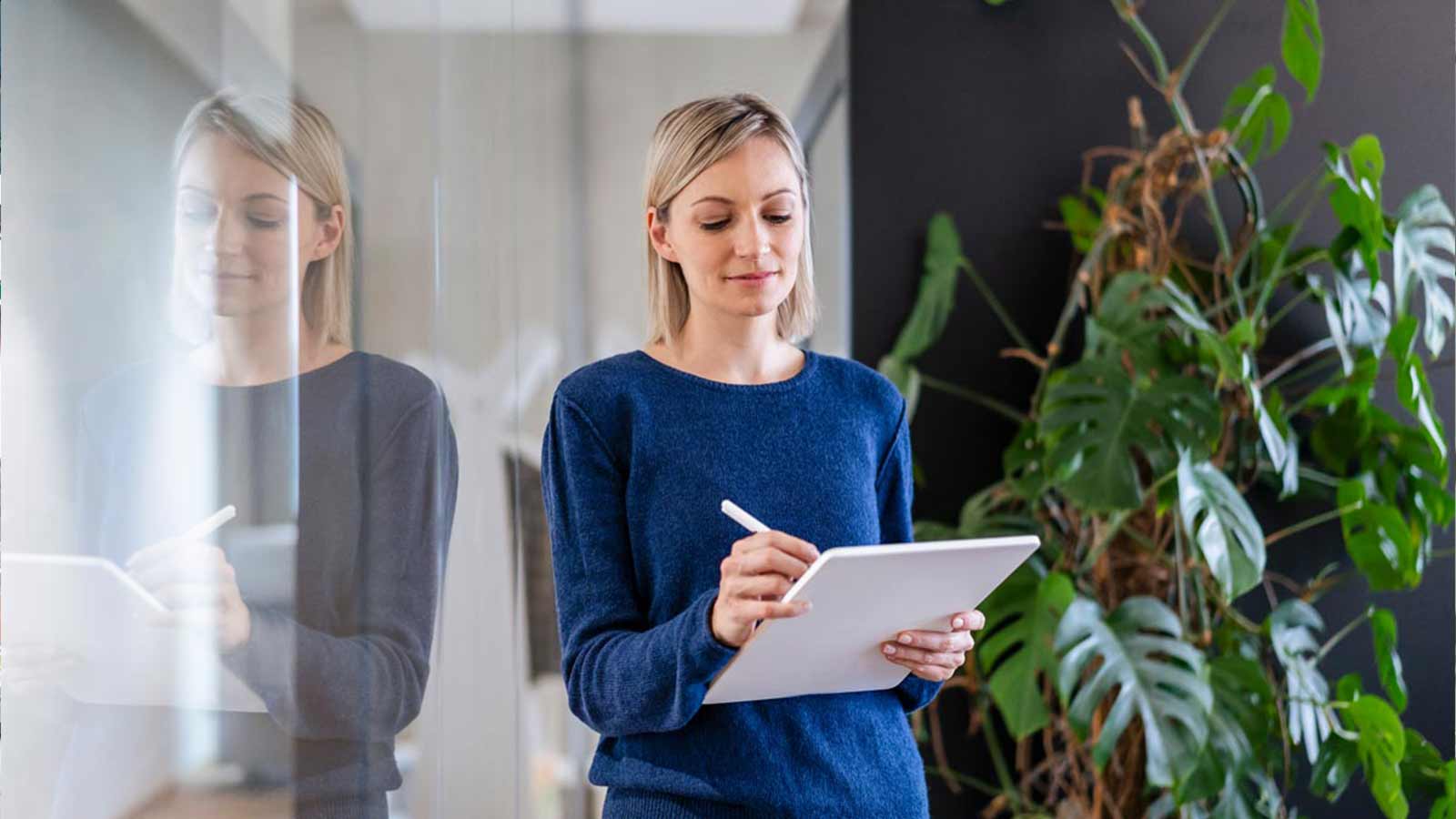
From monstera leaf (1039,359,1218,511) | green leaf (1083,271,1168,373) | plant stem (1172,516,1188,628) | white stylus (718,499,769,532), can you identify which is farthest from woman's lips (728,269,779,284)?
plant stem (1172,516,1188,628)

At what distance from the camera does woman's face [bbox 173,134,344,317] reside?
100 cm

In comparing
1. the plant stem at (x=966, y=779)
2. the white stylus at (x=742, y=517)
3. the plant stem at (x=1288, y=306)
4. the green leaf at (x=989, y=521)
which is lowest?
the plant stem at (x=966, y=779)

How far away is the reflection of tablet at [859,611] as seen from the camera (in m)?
1.09

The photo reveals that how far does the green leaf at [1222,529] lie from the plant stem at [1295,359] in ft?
1.15

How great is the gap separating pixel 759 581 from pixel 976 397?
162 centimetres

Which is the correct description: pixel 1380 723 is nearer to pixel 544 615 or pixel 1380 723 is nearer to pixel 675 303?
pixel 675 303

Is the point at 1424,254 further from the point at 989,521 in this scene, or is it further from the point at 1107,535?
the point at 989,521

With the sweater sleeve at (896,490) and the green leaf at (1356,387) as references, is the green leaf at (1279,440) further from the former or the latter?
the sweater sleeve at (896,490)

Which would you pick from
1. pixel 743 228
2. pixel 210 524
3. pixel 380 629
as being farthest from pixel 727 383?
pixel 210 524

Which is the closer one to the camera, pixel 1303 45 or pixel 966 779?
pixel 1303 45

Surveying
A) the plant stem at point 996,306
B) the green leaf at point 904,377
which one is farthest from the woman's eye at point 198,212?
the plant stem at point 996,306

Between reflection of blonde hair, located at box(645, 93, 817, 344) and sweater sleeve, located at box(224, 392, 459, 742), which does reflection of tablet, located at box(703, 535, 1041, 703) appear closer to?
sweater sleeve, located at box(224, 392, 459, 742)

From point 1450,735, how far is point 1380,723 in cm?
64

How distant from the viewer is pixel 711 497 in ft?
4.23
